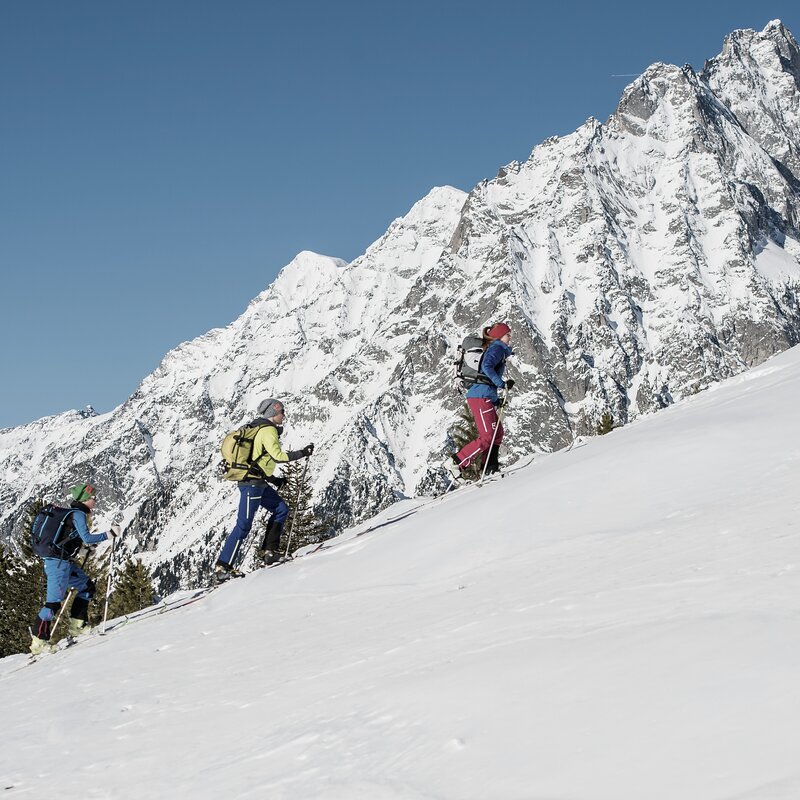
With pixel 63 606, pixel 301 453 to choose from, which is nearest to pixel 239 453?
pixel 301 453

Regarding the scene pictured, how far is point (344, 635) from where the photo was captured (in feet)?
28.7

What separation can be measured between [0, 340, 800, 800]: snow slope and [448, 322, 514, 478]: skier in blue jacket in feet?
8.20

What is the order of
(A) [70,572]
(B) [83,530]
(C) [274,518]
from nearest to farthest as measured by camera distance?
(B) [83,530], (A) [70,572], (C) [274,518]

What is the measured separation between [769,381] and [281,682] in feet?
40.3

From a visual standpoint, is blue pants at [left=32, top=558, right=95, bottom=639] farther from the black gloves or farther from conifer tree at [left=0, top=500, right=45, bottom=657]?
conifer tree at [left=0, top=500, right=45, bottom=657]

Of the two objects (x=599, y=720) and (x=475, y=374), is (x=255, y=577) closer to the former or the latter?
(x=475, y=374)

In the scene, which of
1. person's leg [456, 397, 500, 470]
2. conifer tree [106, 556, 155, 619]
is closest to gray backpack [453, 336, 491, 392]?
person's leg [456, 397, 500, 470]

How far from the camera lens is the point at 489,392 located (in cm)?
1532

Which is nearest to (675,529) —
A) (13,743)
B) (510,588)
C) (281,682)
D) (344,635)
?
(510,588)

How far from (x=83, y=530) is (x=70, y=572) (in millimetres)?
897

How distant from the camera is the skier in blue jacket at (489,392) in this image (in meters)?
15.1

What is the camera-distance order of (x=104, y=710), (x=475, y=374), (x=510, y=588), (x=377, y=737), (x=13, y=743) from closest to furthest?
(x=377, y=737) < (x=13, y=743) < (x=104, y=710) < (x=510, y=588) < (x=475, y=374)

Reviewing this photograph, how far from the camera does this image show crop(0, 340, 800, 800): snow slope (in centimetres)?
442

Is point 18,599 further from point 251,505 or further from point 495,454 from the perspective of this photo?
point 495,454
